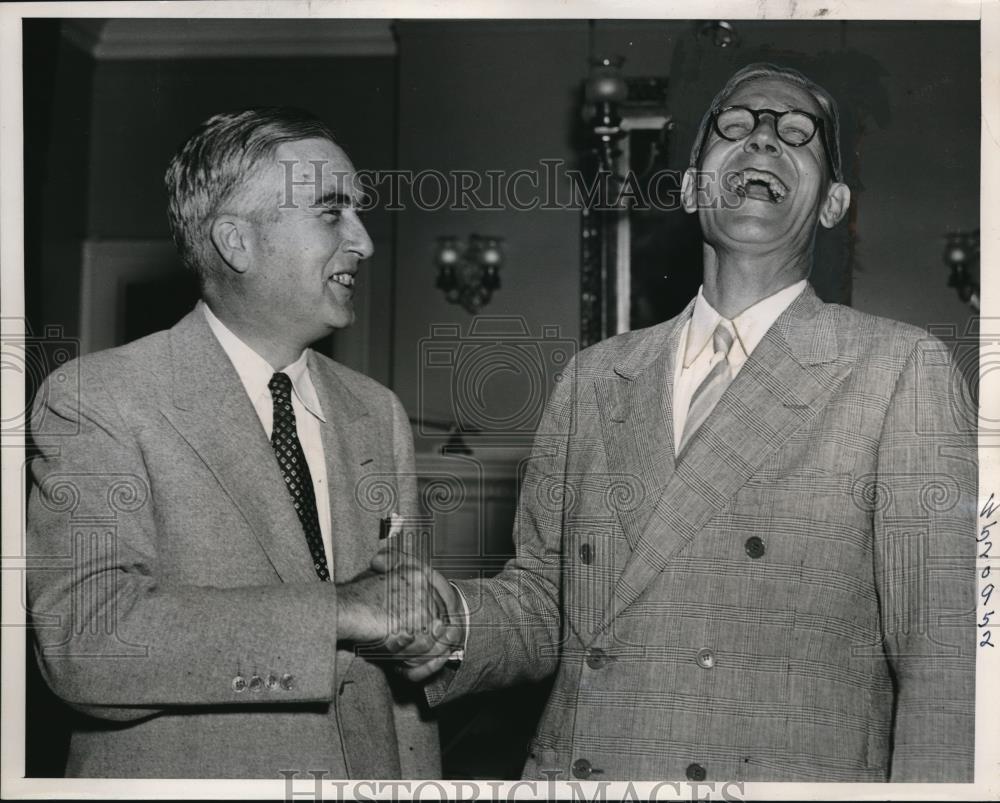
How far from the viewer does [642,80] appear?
2.45 m

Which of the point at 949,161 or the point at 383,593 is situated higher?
the point at 949,161

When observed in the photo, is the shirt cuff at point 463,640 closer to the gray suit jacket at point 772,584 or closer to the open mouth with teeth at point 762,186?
the gray suit jacket at point 772,584

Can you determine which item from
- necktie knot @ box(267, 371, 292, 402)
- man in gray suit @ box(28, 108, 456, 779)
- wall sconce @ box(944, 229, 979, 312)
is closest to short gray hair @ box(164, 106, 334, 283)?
man in gray suit @ box(28, 108, 456, 779)

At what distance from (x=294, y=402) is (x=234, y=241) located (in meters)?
0.35

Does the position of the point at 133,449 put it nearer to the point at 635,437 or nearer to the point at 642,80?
the point at 635,437

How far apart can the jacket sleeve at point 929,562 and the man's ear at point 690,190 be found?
21.3 inches

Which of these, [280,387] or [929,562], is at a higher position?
[280,387]

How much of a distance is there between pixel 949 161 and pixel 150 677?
193cm

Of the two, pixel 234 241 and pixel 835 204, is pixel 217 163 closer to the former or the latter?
pixel 234 241

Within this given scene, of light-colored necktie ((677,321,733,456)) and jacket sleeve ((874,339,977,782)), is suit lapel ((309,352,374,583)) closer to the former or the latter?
light-colored necktie ((677,321,733,456))

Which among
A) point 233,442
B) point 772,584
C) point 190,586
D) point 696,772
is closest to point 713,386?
point 772,584

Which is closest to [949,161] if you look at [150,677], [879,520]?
[879,520]

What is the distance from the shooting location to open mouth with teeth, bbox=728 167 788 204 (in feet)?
7.64

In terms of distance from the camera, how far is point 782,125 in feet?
7.70
